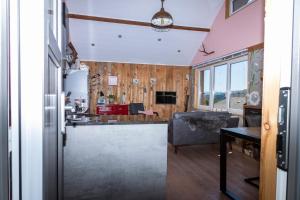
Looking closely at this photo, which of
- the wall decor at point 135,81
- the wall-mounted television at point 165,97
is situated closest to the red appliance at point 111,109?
the wall decor at point 135,81

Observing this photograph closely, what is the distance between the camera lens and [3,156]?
1.75ft

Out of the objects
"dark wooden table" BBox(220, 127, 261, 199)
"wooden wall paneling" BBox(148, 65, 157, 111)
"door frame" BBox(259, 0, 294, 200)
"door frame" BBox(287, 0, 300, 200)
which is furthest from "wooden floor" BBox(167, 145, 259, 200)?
"wooden wall paneling" BBox(148, 65, 157, 111)

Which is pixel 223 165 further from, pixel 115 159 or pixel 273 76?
pixel 273 76

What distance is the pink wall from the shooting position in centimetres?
462

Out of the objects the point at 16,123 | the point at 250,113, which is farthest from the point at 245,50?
the point at 16,123

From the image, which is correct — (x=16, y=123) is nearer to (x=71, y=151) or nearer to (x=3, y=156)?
(x=3, y=156)

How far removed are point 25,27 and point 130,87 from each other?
6.79m

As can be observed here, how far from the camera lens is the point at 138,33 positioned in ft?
20.5

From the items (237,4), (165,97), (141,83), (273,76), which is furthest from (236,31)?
(273,76)

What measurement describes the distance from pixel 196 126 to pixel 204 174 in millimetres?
1254

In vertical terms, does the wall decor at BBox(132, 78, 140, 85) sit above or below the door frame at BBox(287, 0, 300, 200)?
above

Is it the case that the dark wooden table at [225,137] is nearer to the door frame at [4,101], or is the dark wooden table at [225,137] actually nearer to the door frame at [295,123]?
the door frame at [295,123]

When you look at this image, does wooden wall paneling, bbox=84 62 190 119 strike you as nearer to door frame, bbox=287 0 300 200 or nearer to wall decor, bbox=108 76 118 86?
wall decor, bbox=108 76 118 86

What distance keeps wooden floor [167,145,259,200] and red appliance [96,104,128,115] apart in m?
2.53
